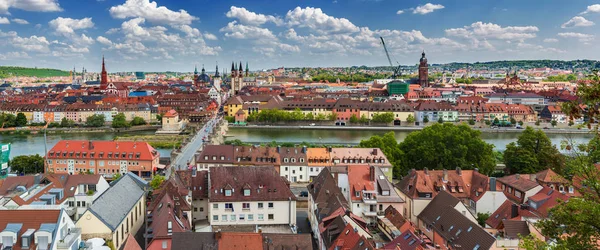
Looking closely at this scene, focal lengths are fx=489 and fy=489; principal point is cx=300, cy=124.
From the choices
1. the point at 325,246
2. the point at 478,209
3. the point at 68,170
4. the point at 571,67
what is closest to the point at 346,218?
the point at 325,246

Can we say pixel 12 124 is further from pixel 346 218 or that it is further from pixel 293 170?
pixel 346 218

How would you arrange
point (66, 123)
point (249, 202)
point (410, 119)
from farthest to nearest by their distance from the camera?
1. point (66, 123)
2. point (410, 119)
3. point (249, 202)

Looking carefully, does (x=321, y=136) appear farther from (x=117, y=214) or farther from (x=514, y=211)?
(x=117, y=214)

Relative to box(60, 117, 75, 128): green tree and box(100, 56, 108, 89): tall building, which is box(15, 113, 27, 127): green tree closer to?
box(60, 117, 75, 128): green tree

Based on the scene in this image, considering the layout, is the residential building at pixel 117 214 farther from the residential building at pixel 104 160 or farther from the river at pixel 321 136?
the river at pixel 321 136

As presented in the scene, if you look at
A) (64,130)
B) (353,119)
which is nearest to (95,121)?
(64,130)


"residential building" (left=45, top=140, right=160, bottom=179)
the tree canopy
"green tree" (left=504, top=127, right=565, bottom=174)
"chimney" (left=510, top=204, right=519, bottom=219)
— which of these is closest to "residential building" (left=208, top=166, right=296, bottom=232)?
"chimney" (left=510, top=204, right=519, bottom=219)
